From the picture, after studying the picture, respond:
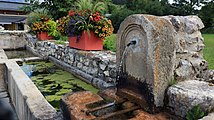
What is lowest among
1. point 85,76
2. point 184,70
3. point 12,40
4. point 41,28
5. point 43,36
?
point 85,76

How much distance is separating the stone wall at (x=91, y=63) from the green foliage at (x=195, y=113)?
1423 millimetres

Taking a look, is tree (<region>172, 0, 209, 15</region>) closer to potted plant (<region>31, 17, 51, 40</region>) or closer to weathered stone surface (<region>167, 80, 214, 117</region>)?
potted plant (<region>31, 17, 51, 40</region>)

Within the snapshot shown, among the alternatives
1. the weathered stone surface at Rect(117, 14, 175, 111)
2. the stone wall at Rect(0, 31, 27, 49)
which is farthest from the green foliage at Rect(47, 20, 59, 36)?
the weathered stone surface at Rect(117, 14, 175, 111)

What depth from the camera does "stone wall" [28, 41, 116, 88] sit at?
9.59 feet

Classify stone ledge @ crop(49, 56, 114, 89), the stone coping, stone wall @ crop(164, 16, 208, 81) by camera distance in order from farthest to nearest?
1. stone ledge @ crop(49, 56, 114, 89)
2. stone wall @ crop(164, 16, 208, 81)
3. the stone coping

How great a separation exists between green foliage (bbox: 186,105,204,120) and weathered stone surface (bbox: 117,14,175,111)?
282mm

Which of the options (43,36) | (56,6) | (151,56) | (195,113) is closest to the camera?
(195,113)

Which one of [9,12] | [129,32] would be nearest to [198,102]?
[129,32]

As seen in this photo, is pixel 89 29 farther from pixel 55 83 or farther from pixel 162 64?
pixel 162 64

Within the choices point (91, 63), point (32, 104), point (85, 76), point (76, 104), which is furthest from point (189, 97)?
point (85, 76)

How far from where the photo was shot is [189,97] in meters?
1.50

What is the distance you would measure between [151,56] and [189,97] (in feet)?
1.43

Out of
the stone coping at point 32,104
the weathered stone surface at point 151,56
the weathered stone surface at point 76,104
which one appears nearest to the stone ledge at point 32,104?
the stone coping at point 32,104

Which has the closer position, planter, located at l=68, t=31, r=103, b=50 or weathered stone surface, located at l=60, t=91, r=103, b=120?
weathered stone surface, located at l=60, t=91, r=103, b=120
